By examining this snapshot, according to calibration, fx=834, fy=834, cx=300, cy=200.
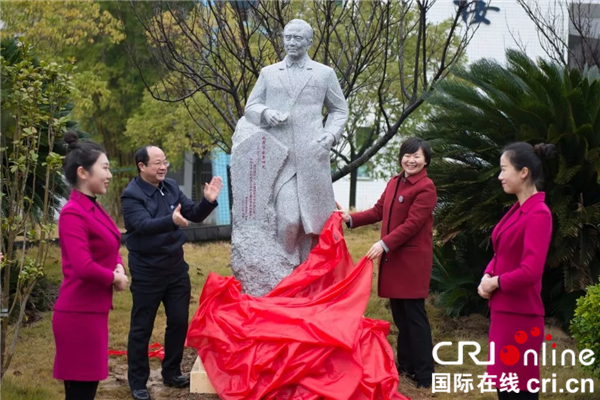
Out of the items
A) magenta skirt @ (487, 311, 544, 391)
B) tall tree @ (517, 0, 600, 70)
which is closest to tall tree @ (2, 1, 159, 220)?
tall tree @ (517, 0, 600, 70)

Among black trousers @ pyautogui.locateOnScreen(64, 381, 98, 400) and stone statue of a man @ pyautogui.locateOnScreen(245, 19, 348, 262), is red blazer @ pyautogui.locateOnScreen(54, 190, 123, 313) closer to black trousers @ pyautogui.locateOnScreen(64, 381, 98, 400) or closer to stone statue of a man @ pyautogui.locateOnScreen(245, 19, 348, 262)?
black trousers @ pyautogui.locateOnScreen(64, 381, 98, 400)

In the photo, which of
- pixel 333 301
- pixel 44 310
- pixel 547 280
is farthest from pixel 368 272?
pixel 44 310

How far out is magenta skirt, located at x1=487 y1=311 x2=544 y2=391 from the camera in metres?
4.34

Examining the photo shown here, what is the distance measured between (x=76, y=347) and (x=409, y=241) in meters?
2.72

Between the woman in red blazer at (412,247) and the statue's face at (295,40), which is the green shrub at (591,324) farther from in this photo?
the statue's face at (295,40)

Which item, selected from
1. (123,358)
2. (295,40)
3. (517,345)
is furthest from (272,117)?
(517,345)

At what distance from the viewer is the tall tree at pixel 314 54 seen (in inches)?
341

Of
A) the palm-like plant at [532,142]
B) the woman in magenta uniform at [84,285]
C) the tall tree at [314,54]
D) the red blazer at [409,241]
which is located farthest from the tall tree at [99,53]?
the woman in magenta uniform at [84,285]

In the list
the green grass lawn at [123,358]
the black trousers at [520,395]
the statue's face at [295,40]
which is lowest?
the green grass lawn at [123,358]

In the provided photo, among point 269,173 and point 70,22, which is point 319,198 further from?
point 70,22

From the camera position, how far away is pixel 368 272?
Answer: 5.86 m

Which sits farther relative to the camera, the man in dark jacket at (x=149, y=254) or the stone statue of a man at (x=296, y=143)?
the stone statue of a man at (x=296, y=143)

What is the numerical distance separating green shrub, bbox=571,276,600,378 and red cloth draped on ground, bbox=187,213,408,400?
1349 mm

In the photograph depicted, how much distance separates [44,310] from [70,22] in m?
9.05
